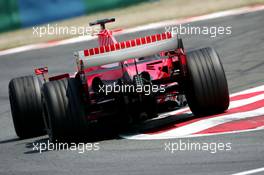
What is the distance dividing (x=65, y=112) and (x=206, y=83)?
6.34 ft

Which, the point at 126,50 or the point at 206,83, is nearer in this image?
the point at 126,50

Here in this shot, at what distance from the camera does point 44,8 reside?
2903cm

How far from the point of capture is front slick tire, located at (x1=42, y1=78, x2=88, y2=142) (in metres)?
10.5

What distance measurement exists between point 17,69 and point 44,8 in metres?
7.88

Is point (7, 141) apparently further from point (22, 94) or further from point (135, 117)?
point (135, 117)

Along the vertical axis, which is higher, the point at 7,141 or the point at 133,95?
the point at 133,95

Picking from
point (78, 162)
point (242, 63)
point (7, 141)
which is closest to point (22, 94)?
point (7, 141)

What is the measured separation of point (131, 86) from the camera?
34.5 feet

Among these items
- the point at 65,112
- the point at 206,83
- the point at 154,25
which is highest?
the point at 206,83

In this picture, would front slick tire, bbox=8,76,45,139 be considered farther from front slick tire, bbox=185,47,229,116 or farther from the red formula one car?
front slick tire, bbox=185,47,229,116

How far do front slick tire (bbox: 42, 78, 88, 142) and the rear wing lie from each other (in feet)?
1.38
